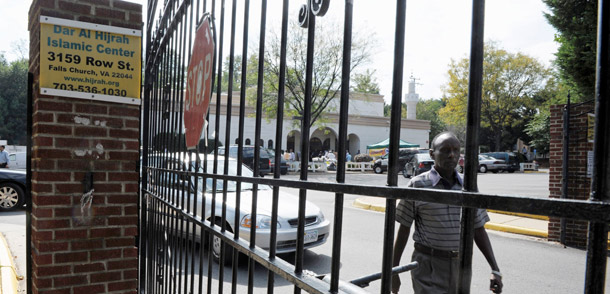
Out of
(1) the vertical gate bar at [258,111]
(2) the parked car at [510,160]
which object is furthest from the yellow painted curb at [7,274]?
(2) the parked car at [510,160]

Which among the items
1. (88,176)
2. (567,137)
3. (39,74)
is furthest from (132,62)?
(567,137)

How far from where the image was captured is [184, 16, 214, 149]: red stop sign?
2016 millimetres

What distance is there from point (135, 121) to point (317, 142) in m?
31.9

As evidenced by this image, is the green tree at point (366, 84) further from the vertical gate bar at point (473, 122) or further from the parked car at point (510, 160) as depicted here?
the parked car at point (510, 160)

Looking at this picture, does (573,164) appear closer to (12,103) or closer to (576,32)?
(576,32)

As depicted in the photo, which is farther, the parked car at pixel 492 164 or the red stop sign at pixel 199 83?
the parked car at pixel 492 164

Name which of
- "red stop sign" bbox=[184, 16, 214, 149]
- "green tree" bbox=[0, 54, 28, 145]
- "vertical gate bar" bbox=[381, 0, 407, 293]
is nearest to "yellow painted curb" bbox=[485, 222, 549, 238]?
"red stop sign" bbox=[184, 16, 214, 149]

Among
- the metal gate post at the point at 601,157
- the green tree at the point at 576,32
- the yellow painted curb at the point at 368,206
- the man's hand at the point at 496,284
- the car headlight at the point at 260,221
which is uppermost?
the green tree at the point at 576,32

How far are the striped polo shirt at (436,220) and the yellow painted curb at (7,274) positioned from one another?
159 inches

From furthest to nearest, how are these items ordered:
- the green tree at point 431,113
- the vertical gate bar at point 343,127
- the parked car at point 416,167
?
1. the green tree at point 431,113
2. the parked car at point 416,167
3. the vertical gate bar at point 343,127

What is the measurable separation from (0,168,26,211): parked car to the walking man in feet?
36.2

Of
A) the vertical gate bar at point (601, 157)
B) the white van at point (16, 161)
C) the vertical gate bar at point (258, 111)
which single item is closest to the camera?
the vertical gate bar at point (601, 157)

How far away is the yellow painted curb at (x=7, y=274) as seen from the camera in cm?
424

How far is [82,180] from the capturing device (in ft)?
9.64
